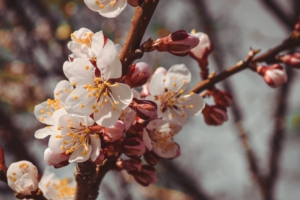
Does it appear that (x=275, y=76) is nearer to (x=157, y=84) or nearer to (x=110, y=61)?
(x=157, y=84)

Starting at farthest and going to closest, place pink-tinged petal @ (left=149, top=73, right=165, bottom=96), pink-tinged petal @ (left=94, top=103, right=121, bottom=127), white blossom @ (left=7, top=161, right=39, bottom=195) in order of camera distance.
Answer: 1. pink-tinged petal @ (left=149, top=73, right=165, bottom=96)
2. white blossom @ (left=7, top=161, right=39, bottom=195)
3. pink-tinged petal @ (left=94, top=103, right=121, bottom=127)

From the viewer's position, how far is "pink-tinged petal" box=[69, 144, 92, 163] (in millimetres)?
608

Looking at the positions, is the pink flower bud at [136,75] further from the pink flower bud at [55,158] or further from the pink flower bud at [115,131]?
the pink flower bud at [55,158]

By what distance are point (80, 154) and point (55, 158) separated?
5 cm

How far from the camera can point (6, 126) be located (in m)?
1.54

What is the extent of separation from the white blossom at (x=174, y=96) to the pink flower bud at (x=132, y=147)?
12 centimetres

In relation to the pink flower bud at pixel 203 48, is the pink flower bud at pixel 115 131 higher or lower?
higher

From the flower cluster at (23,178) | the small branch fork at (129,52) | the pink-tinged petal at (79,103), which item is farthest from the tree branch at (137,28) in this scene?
the flower cluster at (23,178)

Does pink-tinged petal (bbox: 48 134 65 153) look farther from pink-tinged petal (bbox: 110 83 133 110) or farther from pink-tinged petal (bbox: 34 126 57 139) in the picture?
pink-tinged petal (bbox: 110 83 133 110)

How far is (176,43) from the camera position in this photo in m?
0.63

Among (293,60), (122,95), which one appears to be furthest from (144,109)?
(293,60)

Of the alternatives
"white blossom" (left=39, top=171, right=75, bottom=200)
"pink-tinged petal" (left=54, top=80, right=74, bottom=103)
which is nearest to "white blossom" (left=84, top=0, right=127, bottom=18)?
"pink-tinged petal" (left=54, top=80, right=74, bottom=103)

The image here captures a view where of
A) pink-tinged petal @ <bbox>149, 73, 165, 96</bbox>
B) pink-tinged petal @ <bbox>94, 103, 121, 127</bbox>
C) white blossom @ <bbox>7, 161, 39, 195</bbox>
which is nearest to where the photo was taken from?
pink-tinged petal @ <bbox>94, 103, 121, 127</bbox>

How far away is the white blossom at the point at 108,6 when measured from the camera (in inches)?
24.5
